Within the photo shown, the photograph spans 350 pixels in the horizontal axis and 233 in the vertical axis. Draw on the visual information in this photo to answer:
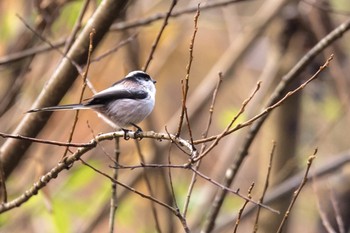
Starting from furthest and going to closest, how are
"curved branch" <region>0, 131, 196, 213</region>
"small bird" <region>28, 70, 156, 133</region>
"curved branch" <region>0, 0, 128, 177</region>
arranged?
"small bird" <region>28, 70, 156, 133</region> → "curved branch" <region>0, 0, 128, 177</region> → "curved branch" <region>0, 131, 196, 213</region>

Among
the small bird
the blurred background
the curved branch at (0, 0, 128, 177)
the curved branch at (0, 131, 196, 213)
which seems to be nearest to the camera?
the curved branch at (0, 131, 196, 213)

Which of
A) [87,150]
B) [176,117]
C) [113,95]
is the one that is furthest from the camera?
[176,117]

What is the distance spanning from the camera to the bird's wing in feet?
8.79

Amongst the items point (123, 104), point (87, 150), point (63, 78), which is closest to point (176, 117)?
point (123, 104)

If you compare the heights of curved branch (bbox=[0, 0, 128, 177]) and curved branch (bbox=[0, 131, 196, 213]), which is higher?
curved branch (bbox=[0, 0, 128, 177])

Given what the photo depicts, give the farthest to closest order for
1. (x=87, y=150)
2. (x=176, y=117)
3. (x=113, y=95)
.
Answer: (x=176, y=117)
(x=113, y=95)
(x=87, y=150)

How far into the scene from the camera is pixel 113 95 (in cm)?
276

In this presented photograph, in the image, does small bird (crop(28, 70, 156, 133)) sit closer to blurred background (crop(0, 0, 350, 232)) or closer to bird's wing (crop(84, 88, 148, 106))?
bird's wing (crop(84, 88, 148, 106))

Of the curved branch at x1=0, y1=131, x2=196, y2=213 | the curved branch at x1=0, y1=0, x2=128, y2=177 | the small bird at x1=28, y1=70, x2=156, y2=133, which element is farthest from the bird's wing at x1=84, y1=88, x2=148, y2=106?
the curved branch at x1=0, y1=131, x2=196, y2=213

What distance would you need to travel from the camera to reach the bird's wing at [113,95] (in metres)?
2.68

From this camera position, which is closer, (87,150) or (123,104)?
(87,150)

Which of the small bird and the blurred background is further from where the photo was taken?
the blurred background

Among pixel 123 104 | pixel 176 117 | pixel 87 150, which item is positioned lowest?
pixel 87 150

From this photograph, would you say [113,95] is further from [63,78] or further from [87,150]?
[87,150]
